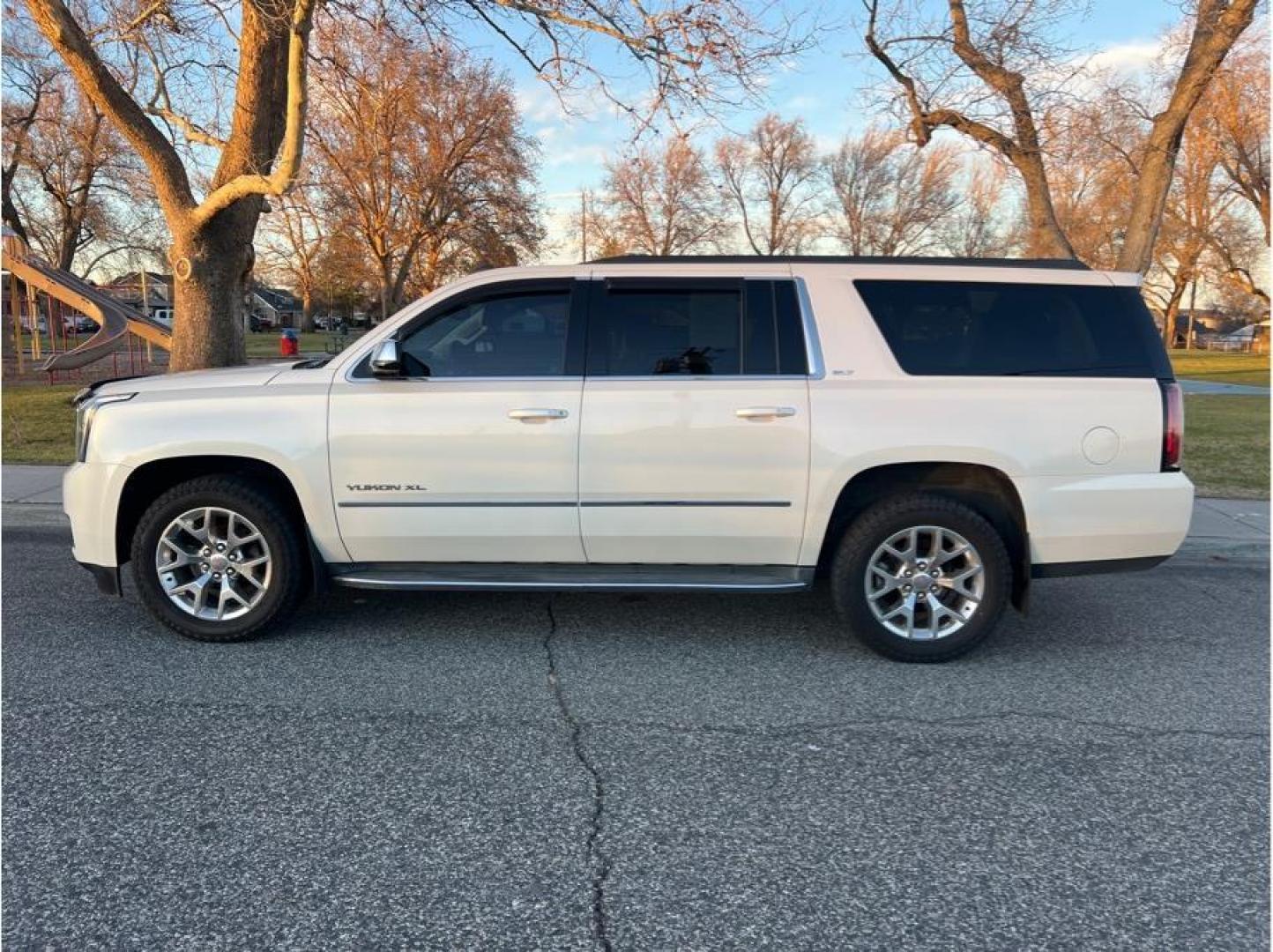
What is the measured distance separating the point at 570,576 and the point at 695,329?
55.2 inches

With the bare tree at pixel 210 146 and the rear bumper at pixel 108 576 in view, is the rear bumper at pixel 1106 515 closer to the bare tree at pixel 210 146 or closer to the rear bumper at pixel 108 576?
the rear bumper at pixel 108 576

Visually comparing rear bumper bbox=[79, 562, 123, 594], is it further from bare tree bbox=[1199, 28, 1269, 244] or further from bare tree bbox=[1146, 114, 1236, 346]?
bare tree bbox=[1146, 114, 1236, 346]

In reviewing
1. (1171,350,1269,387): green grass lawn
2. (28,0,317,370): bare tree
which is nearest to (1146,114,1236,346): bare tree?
(1171,350,1269,387): green grass lawn

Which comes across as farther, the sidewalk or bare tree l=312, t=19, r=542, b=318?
bare tree l=312, t=19, r=542, b=318

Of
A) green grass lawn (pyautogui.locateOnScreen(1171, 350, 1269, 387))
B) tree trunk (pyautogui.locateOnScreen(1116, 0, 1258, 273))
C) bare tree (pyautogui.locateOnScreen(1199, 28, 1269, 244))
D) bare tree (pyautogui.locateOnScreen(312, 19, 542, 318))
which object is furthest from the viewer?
bare tree (pyautogui.locateOnScreen(312, 19, 542, 318))

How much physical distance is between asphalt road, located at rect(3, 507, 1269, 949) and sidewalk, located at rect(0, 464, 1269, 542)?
2300 millimetres

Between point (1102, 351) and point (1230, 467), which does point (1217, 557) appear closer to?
point (1102, 351)

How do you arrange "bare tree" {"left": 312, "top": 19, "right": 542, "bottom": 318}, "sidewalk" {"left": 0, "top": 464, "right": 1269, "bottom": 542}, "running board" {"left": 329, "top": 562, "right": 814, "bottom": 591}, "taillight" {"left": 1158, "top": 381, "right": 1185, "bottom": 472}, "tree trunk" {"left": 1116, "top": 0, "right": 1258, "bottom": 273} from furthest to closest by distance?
"bare tree" {"left": 312, "top": 19, "right": 542, "bottom": 318} → "tree trunk" {"left": 1116, "top": 0, "right": 1258, "bottom": 273} → "sidewalk" {"left": 0, "top": 464, "right": 1269, "bottom": 542} → "running board" {"left": 329, "top": 562, "right": 814, "bottom": 591} → "taillight" {"left": 1158, "top": 381, "right": 1185, "bottom": 472}

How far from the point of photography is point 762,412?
4117 millimetres

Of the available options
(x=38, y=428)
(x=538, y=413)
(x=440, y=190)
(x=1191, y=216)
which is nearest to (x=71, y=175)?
(x=440, y=190)

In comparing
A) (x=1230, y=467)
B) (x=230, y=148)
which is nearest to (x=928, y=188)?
(x=1230, y=467)

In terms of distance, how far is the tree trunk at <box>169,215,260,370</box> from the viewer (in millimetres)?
9195

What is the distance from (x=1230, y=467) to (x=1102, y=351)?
705cm

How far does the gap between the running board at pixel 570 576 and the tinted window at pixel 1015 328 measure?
1251 mm
